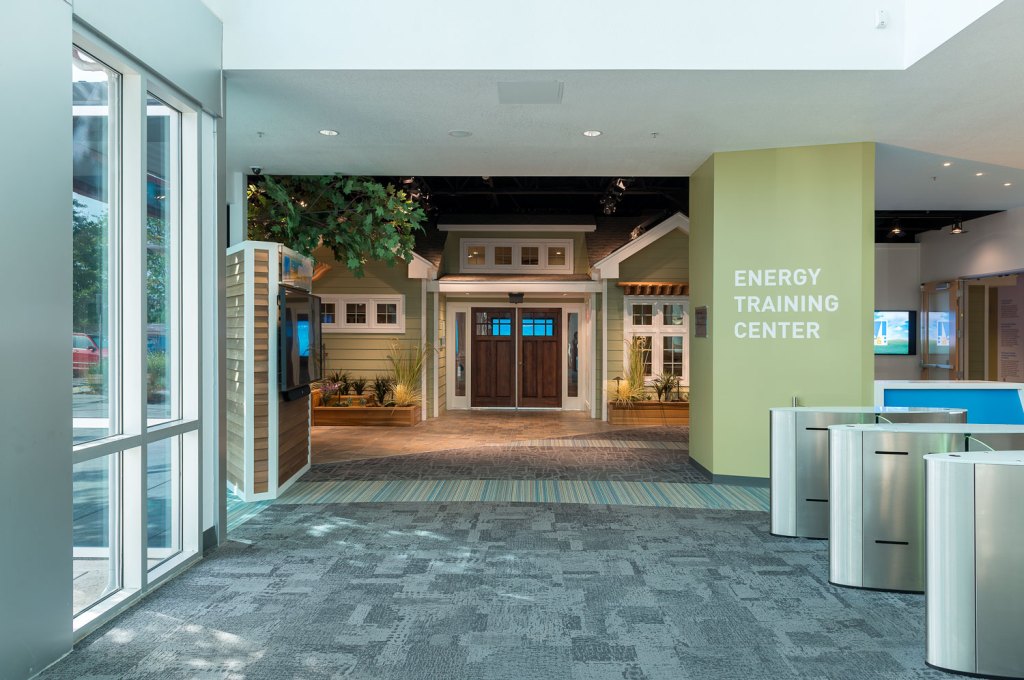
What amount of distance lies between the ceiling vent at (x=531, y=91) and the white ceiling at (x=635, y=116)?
0.22 ft

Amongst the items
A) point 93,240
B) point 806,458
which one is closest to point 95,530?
point 93,240

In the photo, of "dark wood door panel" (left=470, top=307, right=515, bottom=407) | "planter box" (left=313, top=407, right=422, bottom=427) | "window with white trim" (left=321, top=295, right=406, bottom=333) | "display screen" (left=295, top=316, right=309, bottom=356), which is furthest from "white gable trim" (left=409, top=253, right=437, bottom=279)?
"display screen" (left=295, top=316, right=309, bottom=356)

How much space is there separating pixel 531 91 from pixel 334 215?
11.2ft

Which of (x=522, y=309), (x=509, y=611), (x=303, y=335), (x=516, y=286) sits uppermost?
(x=516, y=286)

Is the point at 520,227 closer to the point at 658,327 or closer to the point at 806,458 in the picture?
the point at 658,327

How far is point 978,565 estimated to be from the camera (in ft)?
9.36

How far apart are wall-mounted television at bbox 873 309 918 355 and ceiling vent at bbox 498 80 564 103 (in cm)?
899

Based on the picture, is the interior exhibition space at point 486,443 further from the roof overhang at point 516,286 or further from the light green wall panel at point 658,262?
the light green wall panel at point 658,262

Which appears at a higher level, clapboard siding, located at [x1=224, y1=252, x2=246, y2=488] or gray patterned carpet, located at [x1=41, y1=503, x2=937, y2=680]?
clapboard siding, located at [x1=224, y1=252, x2=246, y2=488]

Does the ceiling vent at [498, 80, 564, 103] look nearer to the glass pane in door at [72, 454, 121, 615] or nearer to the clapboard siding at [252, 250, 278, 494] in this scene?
the clapboard siding at [252, 250, 278, 494]

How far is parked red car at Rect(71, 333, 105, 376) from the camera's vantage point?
3.26 m

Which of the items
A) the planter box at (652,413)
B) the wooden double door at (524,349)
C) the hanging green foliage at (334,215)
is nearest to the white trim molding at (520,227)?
the wooden double door at (524,349)

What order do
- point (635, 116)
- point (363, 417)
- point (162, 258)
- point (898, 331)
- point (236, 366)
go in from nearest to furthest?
point (162, 258) → point (635, 116) → point (236, 366) → point (363, 417) → point (898, 331)

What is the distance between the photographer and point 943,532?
2902 millimetres
